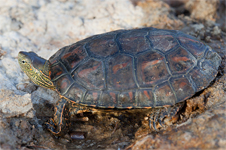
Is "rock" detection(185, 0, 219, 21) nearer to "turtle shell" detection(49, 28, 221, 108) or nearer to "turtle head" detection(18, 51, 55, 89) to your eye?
"turtle shell" detection(49, 28, 221, 108)

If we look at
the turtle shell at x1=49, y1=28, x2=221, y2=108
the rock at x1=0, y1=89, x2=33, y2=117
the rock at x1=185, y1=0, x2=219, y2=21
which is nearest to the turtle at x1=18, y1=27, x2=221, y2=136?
the turtle shell at x1=49, y1=28, x2=221, y2=108

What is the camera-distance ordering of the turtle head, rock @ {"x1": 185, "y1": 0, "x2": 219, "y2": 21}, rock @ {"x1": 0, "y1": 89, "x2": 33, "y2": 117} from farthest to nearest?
rock @ {"x1": 185, "y1": 0, "x2": 219, "y2": 21} → the turtle head → rock @ {"x1": 0, "y1": 89, "x2": 33, "y2": 117}

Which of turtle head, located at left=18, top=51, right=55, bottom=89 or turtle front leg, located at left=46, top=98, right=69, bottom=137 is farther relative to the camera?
turtle head, located at left=18, top=51, right=55, bottom=89

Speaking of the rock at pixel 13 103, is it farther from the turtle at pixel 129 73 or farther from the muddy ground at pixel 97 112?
the turtle at pixel 129 73

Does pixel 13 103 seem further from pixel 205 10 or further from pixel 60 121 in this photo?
pixel 205 10

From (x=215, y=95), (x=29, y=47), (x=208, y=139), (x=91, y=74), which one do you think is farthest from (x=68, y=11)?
(x=208, y=139)

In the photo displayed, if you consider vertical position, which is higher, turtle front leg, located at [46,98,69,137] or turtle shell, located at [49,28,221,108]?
turtle shell, located at [49,28,221,108]

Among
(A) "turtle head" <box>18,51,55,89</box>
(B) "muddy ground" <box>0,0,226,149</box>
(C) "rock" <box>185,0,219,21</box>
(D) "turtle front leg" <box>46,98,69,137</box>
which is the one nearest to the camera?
(B) "muddy ground" <box>0,0,226,149</box>
